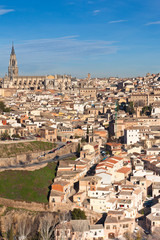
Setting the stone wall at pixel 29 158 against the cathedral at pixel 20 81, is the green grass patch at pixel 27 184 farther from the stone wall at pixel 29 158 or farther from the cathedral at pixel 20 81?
the cathedral at pixel 20 81

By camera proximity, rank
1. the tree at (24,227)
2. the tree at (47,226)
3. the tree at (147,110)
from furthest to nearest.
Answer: the tree at (147,110) < the tree at (24,227) < the tree at (47,226)

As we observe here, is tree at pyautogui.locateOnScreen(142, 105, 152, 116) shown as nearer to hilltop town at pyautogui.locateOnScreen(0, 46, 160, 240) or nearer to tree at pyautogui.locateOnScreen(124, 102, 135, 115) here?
hilltop town at pyautogui.locateOnScreen(0, 46, 160, 240)

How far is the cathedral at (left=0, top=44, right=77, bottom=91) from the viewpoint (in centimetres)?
8344

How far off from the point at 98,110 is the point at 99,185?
83.4 feet

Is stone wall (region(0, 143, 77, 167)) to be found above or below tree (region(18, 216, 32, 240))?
above

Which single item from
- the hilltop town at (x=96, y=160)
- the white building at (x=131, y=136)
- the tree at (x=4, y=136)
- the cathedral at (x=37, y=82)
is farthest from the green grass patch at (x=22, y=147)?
the cathedral at (x=37, y=82)

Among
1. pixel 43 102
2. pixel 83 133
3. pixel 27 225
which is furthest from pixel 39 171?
pixel 43 102

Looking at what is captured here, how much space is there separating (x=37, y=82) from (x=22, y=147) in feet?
178

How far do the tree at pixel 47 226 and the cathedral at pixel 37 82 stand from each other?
5675 cm

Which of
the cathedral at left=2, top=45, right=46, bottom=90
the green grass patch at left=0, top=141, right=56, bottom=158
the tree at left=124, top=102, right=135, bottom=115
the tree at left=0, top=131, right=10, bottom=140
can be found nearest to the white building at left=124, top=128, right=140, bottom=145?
the green grass patch at left=0, top=141, right=56, bottom=158

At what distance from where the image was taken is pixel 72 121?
46.3 metres

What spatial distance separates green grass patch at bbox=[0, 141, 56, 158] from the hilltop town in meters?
0.15

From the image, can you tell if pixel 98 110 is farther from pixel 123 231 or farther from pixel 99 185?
pixel 123 231

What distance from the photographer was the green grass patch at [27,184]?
89.9ft
